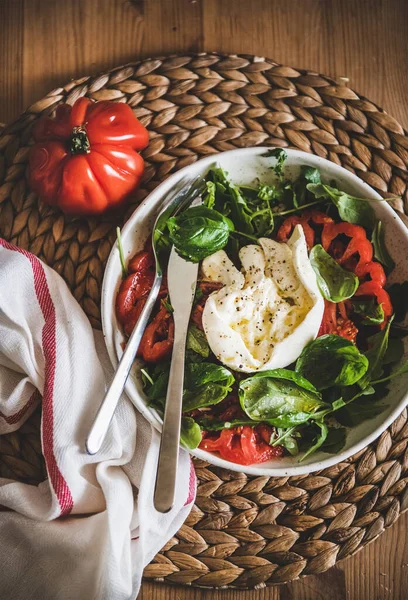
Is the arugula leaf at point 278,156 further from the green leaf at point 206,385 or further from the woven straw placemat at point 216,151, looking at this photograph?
the green leaf at point 206,385

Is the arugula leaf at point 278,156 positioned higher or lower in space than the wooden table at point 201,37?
lower

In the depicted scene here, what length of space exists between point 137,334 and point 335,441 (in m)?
0.63

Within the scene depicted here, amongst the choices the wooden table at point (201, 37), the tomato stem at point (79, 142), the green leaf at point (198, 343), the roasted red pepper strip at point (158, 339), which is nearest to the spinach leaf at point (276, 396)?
the green leaf at point (198, 343)

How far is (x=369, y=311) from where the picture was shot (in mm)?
1783

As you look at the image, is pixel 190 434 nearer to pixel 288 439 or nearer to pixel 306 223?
pixel 288 439

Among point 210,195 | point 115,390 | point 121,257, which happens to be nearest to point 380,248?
point 210,195

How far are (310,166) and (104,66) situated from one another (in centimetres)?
88

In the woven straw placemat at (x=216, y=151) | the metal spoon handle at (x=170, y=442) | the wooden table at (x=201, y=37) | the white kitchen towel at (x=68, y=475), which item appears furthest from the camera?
the wooden table at (x=201, y=37)

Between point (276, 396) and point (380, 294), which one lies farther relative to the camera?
point (380, 294)

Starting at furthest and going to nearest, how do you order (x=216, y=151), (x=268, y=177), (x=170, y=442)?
(x=216, y=151), (x=268, y=177), (x=170, y=442)

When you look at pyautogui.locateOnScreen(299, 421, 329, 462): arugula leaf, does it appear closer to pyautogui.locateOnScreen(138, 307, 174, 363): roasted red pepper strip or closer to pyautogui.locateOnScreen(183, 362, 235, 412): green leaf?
pyautogui.locateOnScreen(183, 362, 235, 412): green leaf

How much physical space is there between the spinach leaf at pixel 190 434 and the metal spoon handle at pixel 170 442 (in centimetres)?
5

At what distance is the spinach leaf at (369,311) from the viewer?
68.9 inches

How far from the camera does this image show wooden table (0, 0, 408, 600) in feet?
7.32
